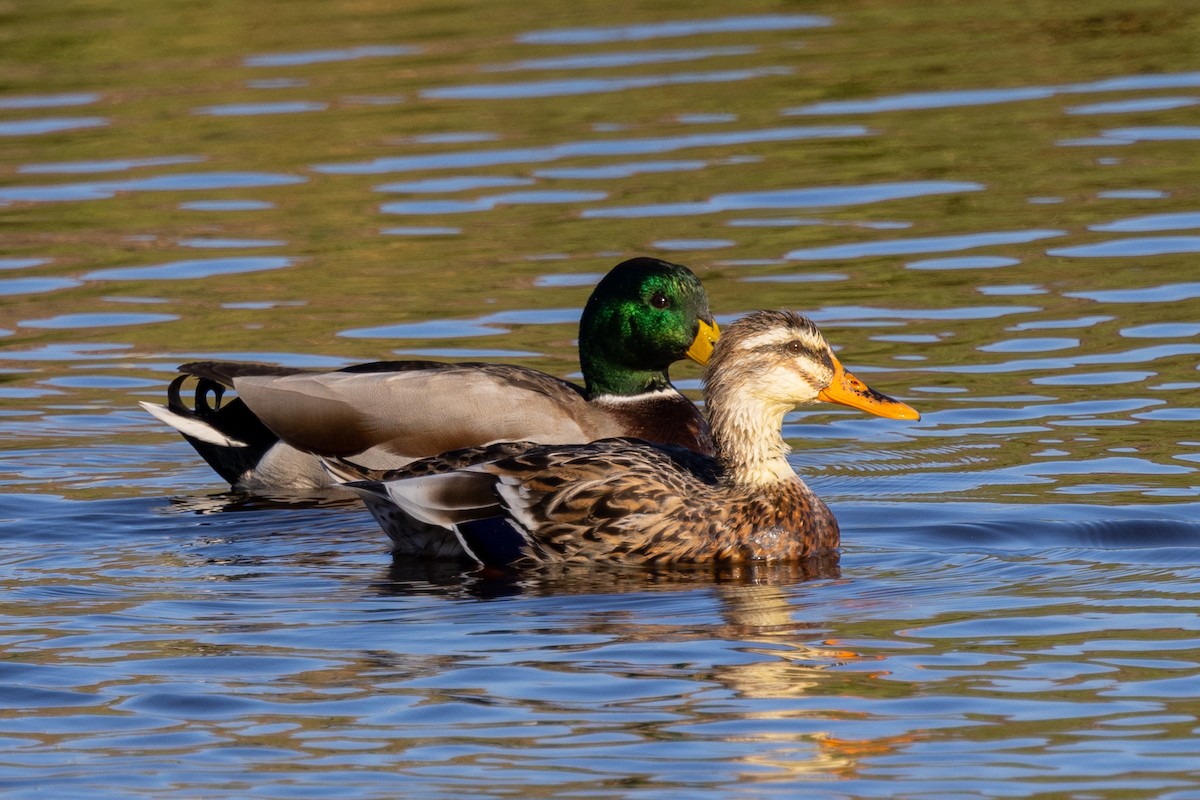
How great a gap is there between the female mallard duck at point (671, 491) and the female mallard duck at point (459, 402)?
1.10 metres

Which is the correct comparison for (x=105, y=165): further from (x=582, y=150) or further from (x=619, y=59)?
(x=619, y=59)

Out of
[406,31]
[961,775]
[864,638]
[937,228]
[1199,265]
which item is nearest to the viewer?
[961,775]

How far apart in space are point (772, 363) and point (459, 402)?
1897 mm

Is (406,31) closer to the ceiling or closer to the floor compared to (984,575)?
closer to the ceiling

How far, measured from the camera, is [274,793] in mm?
6336

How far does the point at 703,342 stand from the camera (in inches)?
446

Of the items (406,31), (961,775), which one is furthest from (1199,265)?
(406,31)

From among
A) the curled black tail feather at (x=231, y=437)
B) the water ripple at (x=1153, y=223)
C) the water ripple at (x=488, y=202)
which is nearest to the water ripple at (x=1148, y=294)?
the water ripple at (x=1153, y=223)

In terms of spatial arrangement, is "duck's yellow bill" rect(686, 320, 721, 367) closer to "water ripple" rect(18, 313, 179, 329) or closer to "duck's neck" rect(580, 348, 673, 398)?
"duck's neck" rect(580, 348, 673, 398)

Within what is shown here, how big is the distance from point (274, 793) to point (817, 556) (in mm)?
3529

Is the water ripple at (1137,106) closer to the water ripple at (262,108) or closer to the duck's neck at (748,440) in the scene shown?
the water ripple at (262,108)

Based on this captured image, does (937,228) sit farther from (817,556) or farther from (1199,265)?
(817,556)

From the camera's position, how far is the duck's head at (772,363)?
9508 mm

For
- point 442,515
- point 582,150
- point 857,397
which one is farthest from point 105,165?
point 857,397
